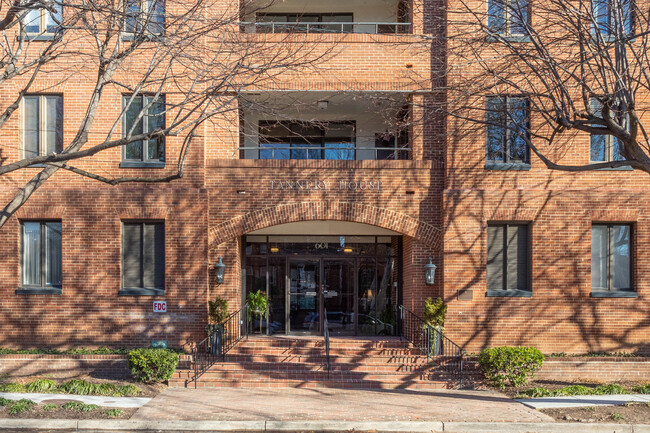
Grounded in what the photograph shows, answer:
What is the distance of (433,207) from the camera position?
16.8 metres

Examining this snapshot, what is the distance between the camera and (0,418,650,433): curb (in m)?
10.6

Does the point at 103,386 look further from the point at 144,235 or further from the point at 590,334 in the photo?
the point at 590,334

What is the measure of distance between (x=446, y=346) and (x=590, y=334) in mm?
3550

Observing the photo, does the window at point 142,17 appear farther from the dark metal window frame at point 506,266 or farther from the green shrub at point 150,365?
the dark metal window frame at point 506,266

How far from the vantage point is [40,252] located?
648 inches

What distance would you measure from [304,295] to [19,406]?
29.8 ft

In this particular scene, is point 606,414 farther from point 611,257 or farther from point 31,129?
point 31,129

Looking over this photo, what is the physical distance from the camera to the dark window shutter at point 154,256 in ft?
54.0

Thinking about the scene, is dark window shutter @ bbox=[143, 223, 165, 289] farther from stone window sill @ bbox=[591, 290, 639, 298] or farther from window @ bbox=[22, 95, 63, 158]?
stone window sill @ bbox=[591, 290, 639, 298]

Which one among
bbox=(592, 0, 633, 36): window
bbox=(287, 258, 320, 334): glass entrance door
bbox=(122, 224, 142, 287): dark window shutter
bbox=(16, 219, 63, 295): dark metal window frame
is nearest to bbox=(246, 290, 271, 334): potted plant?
bbox=(287, 258, 320, 334): glass entrance door

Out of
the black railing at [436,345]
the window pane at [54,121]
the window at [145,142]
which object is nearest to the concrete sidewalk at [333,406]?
the black railing at [436,345]

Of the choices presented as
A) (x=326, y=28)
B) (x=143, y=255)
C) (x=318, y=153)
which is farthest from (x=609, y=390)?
(x=326, y=28)

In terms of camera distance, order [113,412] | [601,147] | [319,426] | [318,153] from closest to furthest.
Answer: [319,426] → [113,412] → [601,147] → [318,153]

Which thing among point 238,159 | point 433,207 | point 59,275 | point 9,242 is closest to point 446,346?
point 433,207
